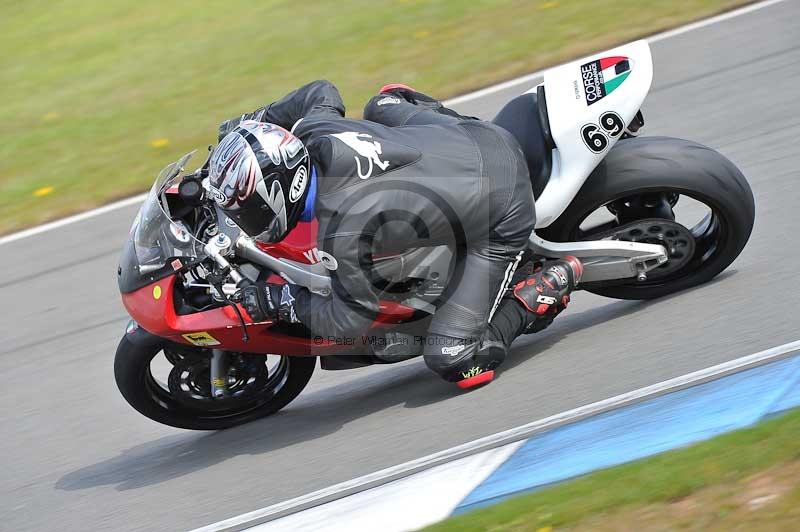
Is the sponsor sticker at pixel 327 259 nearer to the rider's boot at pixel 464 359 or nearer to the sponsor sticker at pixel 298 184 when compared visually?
the sponsor sticker at pixel 298 184

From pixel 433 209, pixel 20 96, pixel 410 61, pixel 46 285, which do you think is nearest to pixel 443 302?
pixel 433 209

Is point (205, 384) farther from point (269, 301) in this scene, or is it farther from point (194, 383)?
point (269, 301)

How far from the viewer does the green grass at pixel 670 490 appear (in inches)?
130

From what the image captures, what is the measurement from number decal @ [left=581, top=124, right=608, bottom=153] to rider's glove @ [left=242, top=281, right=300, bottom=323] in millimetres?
1431

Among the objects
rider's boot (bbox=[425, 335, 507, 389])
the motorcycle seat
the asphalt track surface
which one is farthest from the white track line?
the motorcycle seat

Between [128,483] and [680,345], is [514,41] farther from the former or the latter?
[128,483]

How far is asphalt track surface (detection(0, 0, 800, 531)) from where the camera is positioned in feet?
15.0

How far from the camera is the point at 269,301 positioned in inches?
177

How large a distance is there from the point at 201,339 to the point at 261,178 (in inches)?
32.1

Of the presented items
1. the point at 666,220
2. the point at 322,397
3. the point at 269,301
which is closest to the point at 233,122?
the point at 269,301

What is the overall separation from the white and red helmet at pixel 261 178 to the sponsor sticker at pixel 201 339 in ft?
1.68

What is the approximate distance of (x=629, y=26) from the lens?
9062mm

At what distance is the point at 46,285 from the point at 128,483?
2508 mm

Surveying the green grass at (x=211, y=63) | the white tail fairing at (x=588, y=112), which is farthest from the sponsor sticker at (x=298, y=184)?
the green grass at (x=211, y=63)
